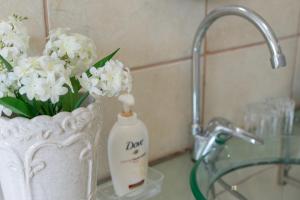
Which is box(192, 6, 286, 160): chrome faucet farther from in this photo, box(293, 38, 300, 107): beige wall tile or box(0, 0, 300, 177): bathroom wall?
box(293, 38, 300, 107): beige wall tile

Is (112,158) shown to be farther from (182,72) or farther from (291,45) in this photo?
(291,45)

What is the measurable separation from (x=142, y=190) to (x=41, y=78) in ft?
1.12

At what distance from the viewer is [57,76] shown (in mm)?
442

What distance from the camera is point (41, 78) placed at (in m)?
0.43

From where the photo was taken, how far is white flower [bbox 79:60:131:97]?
1.56ft

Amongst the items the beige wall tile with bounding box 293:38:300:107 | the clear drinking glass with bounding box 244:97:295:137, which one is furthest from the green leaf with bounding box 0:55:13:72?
the beige wall tile with bounding box 293:38:300:107

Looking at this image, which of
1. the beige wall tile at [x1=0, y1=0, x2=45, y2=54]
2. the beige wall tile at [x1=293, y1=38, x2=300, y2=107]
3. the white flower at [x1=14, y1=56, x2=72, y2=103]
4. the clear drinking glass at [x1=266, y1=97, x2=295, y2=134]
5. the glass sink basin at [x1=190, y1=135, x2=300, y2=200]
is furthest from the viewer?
the beige wall tile at [x1=293, y1=38, x2=300, y2=107]

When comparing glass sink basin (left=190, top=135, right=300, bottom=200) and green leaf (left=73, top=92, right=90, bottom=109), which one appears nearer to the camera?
green leaf (left=73, top=92, right=90, bottom=109)

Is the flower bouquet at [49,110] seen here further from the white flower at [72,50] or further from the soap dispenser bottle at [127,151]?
the soap dispenser bottle at [127,151]

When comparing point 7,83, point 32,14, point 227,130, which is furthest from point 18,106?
point 227,130

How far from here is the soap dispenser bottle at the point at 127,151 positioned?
0.65 m

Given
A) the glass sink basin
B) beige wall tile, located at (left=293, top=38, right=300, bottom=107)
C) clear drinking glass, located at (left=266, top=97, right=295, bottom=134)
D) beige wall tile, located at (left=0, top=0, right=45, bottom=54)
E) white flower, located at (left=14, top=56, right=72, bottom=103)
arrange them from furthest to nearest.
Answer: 1. beige wall tile, located at (left=293, top=38, right=300, bottom=107)
2. clear drinking glass, located at (left=266, top=97, right=295, bottom=134)
3. the glass sink basin
4. beige wall tile, located at (left=0, top=0, right=45, bottom=54)
5. white flower, located at (left=14, top=56, right=72, bottom=103)

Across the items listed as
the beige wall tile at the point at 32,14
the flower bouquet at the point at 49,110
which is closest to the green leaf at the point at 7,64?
the flower bouquet at the point at 49,110

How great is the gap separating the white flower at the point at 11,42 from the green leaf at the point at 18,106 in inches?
1.7
